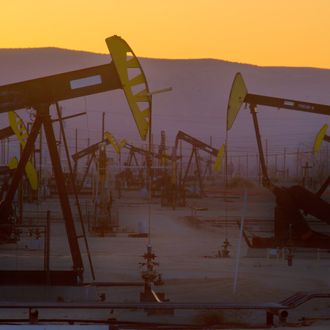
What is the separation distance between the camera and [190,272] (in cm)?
1311

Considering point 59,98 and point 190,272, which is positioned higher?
point 59,98

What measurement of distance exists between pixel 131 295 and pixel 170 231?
380 inches

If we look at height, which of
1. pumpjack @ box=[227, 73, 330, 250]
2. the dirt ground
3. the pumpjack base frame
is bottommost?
the dirt ground

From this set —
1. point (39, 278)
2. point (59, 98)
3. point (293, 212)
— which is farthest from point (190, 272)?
point (59, 98)

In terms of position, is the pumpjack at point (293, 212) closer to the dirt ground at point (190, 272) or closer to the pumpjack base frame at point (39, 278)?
the dirt ground at point (190, 272)

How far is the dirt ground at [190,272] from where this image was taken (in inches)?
390

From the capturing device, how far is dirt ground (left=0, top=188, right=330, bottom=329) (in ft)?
32.5

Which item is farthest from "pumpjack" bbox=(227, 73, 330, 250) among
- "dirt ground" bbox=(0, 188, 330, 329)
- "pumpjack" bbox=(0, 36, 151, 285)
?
"pumpjack" bbox=(0, 36, 151, 285)

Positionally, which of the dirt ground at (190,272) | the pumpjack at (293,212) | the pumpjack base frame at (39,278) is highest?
the pumpjack at (293,212)

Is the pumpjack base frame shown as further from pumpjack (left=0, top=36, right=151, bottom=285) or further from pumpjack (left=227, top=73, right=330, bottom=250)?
pumpjack (left=227, top=73, right=330, bottom=250)

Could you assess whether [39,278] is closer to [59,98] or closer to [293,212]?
[59,98]

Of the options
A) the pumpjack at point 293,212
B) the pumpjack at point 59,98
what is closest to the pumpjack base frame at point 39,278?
the pumpjack at point 59,98

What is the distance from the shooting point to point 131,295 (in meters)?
11.0

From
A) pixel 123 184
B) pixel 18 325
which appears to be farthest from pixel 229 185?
pixel 18 325
